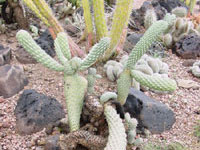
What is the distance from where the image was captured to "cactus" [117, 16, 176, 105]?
2080 mm

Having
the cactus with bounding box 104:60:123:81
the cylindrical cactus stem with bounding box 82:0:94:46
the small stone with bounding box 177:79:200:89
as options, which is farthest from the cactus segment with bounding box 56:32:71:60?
the small stone with bounding box 177:79:200:89

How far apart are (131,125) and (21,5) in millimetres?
3176

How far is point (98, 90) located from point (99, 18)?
3.46 ft

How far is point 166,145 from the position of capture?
2668 millimetres

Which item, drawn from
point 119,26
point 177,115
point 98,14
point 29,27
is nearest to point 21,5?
point 29,27

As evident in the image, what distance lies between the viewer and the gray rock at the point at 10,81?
3.03m

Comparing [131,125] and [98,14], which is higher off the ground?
[98,14]

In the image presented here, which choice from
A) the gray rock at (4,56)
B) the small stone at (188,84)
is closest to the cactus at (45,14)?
the gray rock at (4,56)

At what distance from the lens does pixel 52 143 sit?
232 cm

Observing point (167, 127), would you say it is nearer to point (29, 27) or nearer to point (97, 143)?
point (97, 143)

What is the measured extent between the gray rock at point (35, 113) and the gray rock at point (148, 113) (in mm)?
727

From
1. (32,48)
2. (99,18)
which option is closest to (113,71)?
(99,18)

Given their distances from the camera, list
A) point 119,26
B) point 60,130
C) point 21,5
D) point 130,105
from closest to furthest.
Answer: point 60,130, point 130,105, point 119,26, point 21,5

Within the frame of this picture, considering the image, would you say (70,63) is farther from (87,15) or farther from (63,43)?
(87,15)
